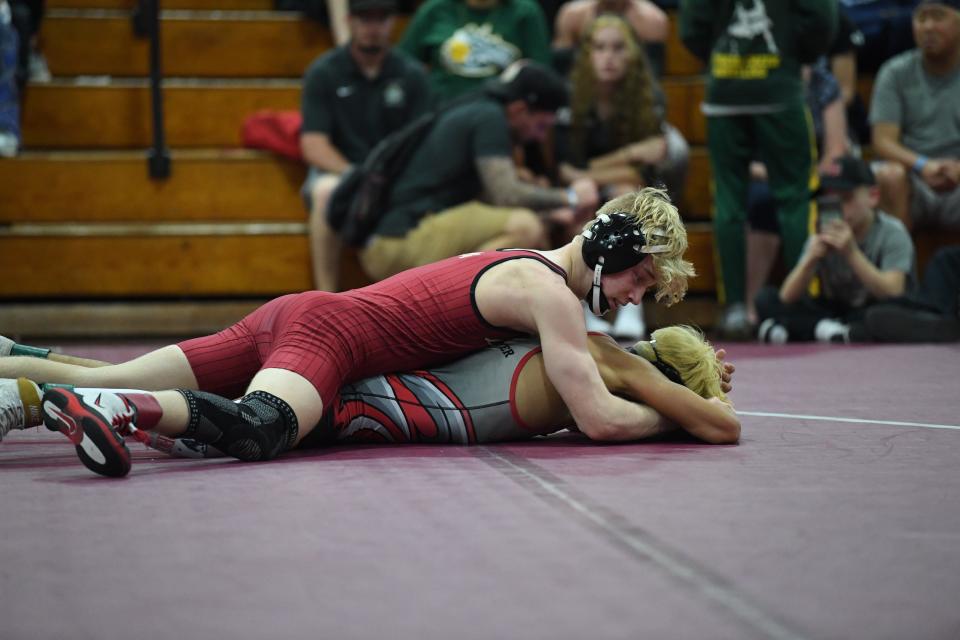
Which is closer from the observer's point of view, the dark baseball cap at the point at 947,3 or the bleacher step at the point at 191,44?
the dark baseball cap at the point at 947,3

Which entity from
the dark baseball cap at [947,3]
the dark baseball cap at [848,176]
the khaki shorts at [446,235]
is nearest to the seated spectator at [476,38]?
the khaki shorts at [446,235]

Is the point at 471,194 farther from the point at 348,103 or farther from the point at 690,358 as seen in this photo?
the point at 690,358

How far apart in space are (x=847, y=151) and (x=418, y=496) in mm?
4916

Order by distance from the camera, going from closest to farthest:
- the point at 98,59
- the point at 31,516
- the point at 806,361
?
1. the point at 31,516
2. the point at 806,361
3. the point at 98,59

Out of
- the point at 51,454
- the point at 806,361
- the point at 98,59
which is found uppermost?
the point at 98,59

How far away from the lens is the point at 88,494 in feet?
8.87

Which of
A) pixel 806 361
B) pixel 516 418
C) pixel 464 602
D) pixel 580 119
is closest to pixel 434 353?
pixel 516 418

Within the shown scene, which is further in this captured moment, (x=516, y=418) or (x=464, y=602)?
(x=516, y=418)

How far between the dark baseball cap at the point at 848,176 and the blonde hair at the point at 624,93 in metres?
1.02

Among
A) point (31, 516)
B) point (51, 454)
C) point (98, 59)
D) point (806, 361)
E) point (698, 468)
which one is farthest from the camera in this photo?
point (98, 59)

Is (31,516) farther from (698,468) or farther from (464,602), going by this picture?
(698,468)

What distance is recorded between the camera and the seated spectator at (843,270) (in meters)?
6.29

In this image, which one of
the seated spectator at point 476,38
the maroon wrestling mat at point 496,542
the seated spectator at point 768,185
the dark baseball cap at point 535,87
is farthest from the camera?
the seated spectator at point 476,38

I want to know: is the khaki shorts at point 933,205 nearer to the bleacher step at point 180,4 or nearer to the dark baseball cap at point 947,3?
the dark baseball cap at point 947,3
